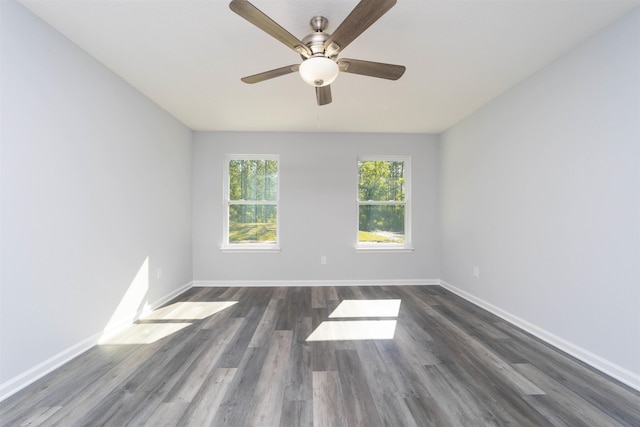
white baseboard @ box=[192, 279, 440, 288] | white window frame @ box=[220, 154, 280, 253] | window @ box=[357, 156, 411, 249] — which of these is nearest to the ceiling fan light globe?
white window frame @ box=[220, 154, 280, 253]

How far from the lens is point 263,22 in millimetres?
1431

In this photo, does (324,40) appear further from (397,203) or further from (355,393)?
(397,203)

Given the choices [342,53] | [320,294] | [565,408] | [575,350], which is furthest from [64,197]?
[575,350]

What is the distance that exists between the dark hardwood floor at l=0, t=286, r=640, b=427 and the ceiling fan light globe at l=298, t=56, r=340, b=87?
6.30 feet

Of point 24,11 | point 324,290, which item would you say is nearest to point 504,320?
point 324,290

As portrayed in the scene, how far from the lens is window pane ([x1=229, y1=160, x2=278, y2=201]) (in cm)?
422

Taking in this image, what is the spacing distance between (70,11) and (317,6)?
5.27 feet

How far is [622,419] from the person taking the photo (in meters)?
1.41

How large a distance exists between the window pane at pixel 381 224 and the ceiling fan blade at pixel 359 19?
291cm

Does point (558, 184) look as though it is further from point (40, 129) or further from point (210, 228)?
point (210, 228)

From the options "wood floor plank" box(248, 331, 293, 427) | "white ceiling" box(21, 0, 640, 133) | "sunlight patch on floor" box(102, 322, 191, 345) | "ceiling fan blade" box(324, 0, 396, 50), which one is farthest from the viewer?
"sunlight patch on floor" box(102, 322, 191, 345)

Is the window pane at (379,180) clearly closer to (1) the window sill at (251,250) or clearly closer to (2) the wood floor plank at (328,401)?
(1) the window sill at (251,250)

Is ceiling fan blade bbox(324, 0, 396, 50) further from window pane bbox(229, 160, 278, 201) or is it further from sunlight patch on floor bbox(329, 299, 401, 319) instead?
window pane bbox(229, 160, 278, 201)

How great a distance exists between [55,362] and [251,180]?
9.65 feet
